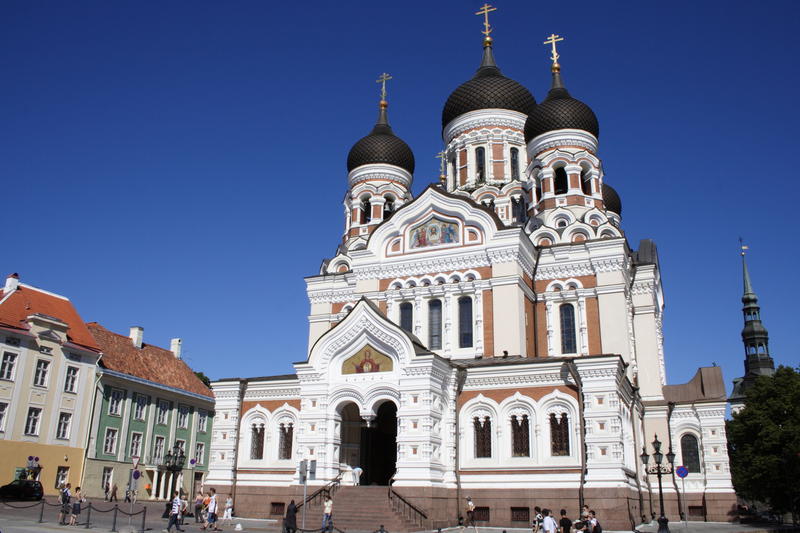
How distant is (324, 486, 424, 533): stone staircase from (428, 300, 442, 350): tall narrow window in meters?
7.98

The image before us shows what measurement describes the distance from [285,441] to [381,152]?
17.7m

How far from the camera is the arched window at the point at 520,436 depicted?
74.4ft

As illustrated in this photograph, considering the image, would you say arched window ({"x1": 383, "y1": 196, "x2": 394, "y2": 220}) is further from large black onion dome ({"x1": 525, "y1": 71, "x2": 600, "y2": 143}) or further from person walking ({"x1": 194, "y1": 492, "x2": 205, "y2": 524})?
→ person walking ({"x1": 194, "y1": 492, "x2": 205, "y2": 524})

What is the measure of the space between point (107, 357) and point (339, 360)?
16.4 meters

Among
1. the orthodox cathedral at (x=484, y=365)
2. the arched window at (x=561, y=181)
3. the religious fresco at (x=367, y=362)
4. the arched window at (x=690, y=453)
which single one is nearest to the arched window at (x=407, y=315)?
the orthodox cathedral at (x=484, y=365)

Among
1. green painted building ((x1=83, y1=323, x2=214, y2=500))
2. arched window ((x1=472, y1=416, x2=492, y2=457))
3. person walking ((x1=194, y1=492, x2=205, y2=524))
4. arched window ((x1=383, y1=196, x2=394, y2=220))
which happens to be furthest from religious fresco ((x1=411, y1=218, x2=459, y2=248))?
green painted building ((x1=83, y1=323, x2=214, y2=500))

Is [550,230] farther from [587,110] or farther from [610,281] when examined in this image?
[587,110]

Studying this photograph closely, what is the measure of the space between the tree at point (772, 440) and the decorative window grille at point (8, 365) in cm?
3039

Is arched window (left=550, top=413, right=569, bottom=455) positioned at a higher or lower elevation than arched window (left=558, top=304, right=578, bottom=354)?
lower

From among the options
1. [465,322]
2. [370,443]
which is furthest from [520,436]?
[465,322]

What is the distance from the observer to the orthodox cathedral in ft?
71.7

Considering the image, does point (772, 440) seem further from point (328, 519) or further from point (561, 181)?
point (328, 519)

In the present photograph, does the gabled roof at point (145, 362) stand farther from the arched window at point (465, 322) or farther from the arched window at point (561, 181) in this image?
the arched window at point (561, 181)

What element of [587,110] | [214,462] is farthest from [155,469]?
[587,110]
